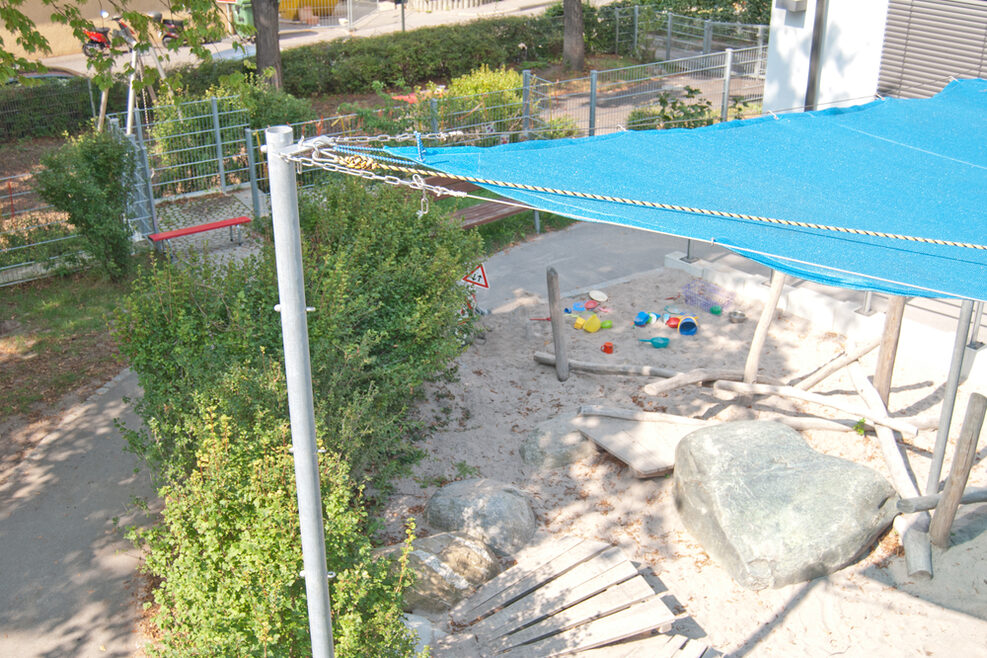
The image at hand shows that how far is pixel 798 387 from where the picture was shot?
8.89 metres

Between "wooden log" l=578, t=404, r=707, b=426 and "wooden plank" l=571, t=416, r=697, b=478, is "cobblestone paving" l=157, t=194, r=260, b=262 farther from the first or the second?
"wooden plank" l=571, t=416, r=697, b=478

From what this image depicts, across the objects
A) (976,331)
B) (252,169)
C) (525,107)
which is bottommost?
(976,331)

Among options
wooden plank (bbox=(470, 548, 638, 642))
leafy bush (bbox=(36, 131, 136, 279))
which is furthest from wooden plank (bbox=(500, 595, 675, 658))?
leafy bush (bbox=(36, 131, 136, 279))

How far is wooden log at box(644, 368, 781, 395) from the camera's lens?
8.84m

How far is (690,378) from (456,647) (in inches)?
158

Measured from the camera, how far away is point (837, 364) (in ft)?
30.3

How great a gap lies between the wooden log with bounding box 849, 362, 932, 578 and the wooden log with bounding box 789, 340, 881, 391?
0.85ft

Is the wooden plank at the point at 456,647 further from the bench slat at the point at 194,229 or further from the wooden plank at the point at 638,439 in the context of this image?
the bench slat at the point at 194,229

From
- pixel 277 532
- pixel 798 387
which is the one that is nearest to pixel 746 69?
pixel 798 387

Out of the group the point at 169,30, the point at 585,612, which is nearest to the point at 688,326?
the point at 585,612

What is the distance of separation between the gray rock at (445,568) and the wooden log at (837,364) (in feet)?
13.0

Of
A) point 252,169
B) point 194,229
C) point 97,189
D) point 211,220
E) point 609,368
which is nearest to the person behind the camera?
point 609,368

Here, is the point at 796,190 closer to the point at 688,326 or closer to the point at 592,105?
the point at 688,326

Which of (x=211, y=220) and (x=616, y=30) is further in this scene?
(x=616, y=30)
